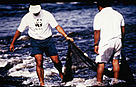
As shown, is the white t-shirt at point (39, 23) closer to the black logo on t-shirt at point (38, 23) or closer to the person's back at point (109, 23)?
the black logo on t-shirt at point (38, 23)

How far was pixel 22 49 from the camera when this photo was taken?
31.4ft

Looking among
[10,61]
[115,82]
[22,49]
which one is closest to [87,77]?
[115,82]

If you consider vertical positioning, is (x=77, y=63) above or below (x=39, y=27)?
below

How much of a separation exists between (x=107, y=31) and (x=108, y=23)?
0.57 ft

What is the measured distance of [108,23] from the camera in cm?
436

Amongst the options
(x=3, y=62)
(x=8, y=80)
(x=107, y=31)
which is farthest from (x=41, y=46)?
(x=3, y=62)

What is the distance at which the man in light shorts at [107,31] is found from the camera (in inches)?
171

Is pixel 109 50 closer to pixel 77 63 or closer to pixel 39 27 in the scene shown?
pixel 77 63

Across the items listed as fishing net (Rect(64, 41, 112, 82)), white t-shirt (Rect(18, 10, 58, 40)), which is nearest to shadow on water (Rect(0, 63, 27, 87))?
fishing net (Rect(64, 41, 112, 82))

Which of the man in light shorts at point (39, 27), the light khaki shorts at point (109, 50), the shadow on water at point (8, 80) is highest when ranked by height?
the man in light shorts at point (39, 27)

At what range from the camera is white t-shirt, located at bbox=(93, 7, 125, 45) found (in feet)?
14.3

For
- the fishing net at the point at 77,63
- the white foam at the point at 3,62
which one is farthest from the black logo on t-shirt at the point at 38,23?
the white foam at the point at 3,62

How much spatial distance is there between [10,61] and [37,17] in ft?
11.4

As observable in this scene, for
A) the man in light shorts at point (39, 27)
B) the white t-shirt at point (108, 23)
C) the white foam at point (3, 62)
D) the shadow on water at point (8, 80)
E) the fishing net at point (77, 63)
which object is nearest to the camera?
the white t-shirt at point (108, 23)
